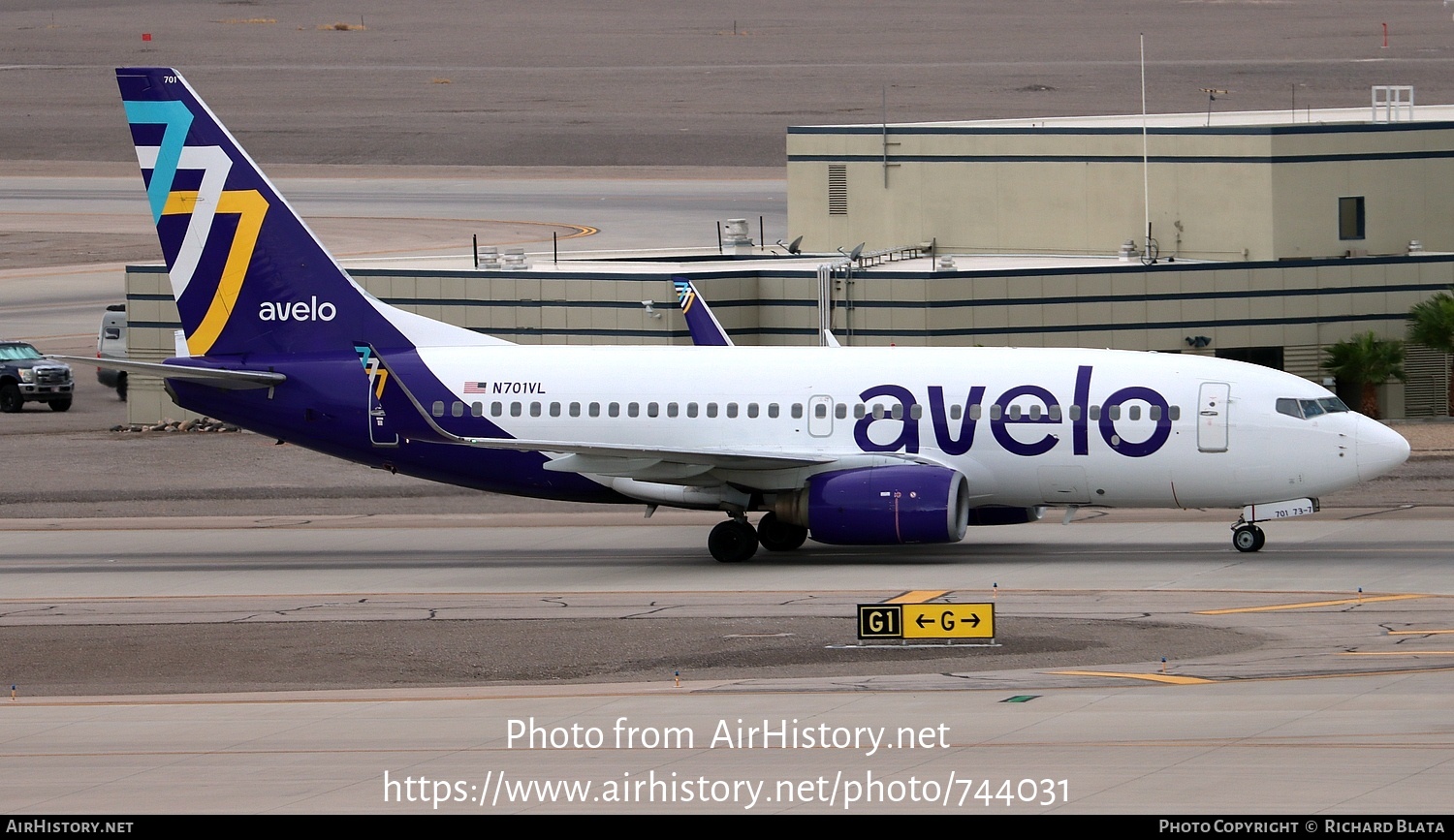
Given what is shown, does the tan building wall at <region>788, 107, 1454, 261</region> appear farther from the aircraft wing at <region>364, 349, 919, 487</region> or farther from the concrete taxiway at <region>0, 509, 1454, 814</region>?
the aircraft wing at <region>364, 349, 919, 487</region>

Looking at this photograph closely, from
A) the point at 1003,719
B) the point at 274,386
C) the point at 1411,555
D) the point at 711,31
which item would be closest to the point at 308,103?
the point at 711,31

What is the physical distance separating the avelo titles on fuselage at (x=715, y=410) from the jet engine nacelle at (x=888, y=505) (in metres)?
0.04

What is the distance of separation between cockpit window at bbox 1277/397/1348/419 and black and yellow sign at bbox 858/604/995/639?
9834 mm

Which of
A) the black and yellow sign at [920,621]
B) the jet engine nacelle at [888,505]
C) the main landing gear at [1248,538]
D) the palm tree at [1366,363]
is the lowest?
the black and yellow sign at [920,621]

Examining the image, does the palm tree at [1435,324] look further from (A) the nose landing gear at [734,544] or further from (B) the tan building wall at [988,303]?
(A) the nose landing gear at [734,544]

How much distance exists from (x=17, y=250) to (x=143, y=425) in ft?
125

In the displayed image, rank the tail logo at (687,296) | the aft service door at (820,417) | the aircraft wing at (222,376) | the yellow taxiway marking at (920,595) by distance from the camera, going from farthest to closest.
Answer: the tail logo at (687,296)
the aircraft wing at (222,376)
the aft service door at (820,417)
the yellow taxiway marking at (920,595)

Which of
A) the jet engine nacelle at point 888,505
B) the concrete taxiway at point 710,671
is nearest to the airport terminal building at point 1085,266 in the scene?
the concrete taxiway at point 710,671

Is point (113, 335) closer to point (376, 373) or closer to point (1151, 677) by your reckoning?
point (376, 373)

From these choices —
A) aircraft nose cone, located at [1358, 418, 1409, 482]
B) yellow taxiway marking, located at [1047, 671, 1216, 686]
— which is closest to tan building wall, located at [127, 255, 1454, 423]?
aircraft nose cone, located at [1358, 418, 1409, 482]

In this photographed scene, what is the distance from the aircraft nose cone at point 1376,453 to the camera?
1396 inches

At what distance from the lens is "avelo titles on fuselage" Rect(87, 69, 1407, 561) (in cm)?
3584

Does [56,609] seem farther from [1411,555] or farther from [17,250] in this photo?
[17,250]

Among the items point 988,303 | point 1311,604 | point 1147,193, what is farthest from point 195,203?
point 1147,193
